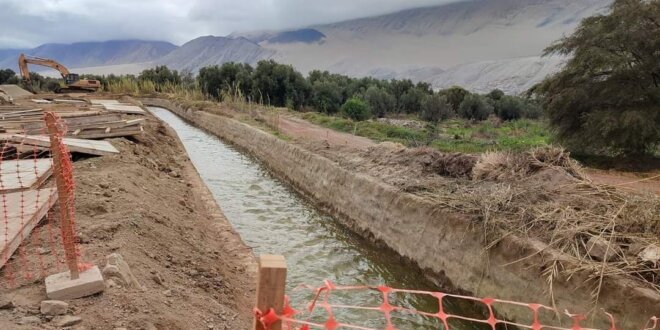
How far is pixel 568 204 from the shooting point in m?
6.91

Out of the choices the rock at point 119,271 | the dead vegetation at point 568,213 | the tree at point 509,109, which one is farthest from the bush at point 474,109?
the rock at point 119,271

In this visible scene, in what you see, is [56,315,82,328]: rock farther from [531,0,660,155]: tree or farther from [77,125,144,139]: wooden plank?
[531,0,660,155]: tree

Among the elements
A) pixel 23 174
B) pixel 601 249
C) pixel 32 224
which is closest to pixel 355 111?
pixel 23 174

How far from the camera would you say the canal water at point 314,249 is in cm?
675

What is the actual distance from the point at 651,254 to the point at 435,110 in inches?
1154

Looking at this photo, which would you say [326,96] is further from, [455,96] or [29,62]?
[29,62]

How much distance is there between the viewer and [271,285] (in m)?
2.30

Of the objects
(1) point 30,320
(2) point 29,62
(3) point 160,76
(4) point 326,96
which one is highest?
(2) point 29,62

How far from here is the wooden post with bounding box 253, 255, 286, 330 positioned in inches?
88.6

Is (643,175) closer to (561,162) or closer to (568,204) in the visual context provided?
(561,162)

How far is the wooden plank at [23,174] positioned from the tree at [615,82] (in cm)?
1441

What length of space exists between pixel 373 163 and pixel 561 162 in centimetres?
434

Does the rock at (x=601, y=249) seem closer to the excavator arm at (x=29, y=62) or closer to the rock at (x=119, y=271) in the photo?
the rock at (x=119, y=271)

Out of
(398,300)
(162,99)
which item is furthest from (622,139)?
(162,99)
